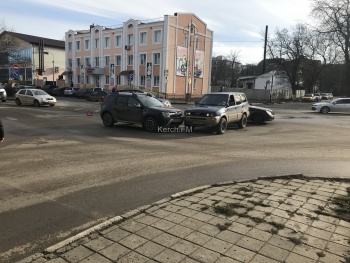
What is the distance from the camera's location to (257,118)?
1875 cm

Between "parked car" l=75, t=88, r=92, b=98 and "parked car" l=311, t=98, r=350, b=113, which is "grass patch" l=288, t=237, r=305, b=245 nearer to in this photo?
"parked car" l=311, t=98, r=350, b=113

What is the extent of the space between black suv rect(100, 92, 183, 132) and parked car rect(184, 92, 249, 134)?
2.41ft

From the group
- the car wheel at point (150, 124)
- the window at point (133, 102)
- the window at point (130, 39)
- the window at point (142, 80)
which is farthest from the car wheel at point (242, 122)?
the window at point (130, 39)

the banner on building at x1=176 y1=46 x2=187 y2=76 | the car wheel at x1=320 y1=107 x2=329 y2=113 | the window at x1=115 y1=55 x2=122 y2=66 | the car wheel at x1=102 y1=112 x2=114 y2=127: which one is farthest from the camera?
the window at x1=115 y1=55 x2=122 y2=66

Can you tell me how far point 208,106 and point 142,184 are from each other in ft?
29.1

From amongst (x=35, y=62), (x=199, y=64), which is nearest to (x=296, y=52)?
(x=199, y=64)

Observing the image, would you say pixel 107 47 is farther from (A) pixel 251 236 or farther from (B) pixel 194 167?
(A) pixel 251 236

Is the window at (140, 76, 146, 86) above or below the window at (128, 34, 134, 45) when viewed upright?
below

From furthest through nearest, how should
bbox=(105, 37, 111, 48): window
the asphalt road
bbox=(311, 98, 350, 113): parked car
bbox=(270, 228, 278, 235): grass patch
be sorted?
bbox=(105, 37, 111, 48): window, bbox=(311, 98, 350, 113): parked car, the asphalt road, bbox=(270, 228, 278, 235): grass patch

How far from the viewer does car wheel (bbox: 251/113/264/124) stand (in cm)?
1859

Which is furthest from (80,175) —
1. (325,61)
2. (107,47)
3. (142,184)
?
(325,61)

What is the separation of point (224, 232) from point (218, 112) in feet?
32.9

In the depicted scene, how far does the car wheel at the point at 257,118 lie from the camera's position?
61.0 feet

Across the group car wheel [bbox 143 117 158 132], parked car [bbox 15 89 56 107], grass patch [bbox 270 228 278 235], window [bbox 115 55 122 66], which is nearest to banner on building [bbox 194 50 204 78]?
window [bbox 115 55 122 66]
